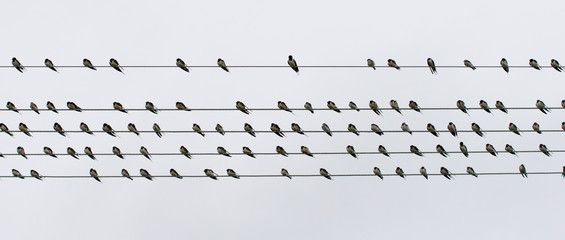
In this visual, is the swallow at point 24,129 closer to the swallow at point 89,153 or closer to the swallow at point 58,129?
the swallow at point 58,129

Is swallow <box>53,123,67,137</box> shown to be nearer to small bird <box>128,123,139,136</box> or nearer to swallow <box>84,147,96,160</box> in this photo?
swallow <box>84,147,96,160</box>

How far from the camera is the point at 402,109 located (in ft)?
119

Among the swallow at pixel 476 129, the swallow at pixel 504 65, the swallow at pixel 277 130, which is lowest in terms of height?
the swallow at pixel 277 130

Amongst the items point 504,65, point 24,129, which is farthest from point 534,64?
point 24,129

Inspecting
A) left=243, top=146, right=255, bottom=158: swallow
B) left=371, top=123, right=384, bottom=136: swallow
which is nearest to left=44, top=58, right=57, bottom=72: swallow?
left=243, top=146, right=255, bottom=158: swallow

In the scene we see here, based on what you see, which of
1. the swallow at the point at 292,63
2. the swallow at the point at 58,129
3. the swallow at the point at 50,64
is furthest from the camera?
the swallow at the point at 50,64

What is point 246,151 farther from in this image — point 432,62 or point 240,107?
point 432,62

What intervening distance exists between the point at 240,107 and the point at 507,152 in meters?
7.30

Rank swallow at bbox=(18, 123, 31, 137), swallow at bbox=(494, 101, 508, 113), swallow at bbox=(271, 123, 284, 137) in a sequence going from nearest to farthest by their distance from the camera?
swallow at bbox=(271, 123, 284, 137), swallow at bbox=(18, 123, 31, 137), swallow at bbox=(494, 101, 508, 113)

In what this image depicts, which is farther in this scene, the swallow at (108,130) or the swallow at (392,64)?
the swallow at (392,64)

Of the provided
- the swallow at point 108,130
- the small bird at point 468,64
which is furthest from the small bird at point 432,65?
the swallow at point 108,130

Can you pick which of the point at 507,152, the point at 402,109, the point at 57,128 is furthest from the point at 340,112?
the point at 57,128

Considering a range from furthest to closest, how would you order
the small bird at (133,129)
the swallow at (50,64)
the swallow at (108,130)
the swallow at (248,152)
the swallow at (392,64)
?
1. the swallow at (50,64)
2. the swallow at (392,64)
3. the swallow at (108,130)
4. the swallow at (248,152)
5. the small bird at (133,129)

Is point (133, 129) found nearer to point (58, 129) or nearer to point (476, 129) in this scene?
point (58, 129)
